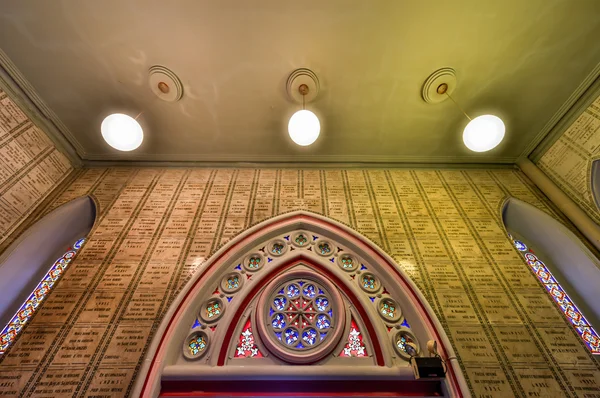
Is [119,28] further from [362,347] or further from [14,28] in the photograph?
[362,347]

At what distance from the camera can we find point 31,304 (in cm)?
290

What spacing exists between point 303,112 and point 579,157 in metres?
3.59

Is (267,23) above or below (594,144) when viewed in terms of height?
above

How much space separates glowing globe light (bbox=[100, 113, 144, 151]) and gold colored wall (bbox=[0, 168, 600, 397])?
87cm

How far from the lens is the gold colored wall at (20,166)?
10.3ft

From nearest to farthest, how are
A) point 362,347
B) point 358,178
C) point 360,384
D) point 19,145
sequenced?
1. point 360,384
2. point 362,347
3. point 19,145
4. point 358,178

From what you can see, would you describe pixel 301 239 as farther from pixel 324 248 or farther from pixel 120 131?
pixel 120 131

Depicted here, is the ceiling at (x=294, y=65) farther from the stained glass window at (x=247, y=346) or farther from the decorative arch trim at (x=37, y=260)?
the stained glass window at (x=247, y=346)

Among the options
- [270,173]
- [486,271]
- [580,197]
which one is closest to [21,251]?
[270,173]

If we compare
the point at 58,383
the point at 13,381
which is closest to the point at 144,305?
Result: the point at 58,383

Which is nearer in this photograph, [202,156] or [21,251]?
[21,251]

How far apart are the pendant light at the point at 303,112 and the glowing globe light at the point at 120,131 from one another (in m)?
1.81

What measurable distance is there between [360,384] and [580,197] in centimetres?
353

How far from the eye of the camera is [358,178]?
4.20 m
